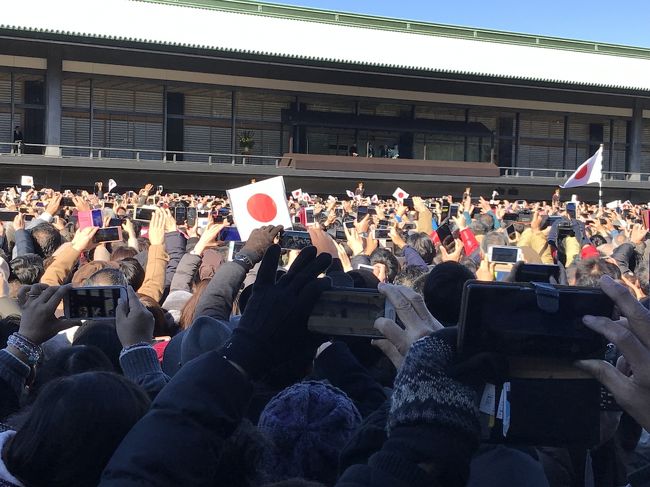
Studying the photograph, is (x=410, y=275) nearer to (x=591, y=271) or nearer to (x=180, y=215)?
(x=591, y=271)

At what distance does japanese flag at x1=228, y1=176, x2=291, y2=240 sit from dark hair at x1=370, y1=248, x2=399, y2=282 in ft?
2.82

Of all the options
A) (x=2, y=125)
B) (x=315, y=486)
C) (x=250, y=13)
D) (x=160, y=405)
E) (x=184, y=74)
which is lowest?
(x=315, y=486)

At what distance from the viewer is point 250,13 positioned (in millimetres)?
30719

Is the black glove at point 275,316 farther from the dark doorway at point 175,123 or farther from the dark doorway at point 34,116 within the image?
the dark doorway at point 175,123

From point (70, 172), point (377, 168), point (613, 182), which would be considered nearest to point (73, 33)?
point (70, 172)

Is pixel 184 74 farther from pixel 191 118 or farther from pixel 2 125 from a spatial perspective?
pixel 2 125

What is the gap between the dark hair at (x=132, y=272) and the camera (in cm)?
526

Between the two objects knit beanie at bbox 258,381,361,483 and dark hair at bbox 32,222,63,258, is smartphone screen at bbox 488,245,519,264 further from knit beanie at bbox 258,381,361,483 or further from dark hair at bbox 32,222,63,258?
dark hair at bbox 32,222,63,258

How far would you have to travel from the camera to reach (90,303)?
2.71 m

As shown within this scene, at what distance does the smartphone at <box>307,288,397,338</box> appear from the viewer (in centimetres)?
186

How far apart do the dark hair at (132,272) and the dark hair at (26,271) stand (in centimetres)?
58

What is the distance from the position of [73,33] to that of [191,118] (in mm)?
6860

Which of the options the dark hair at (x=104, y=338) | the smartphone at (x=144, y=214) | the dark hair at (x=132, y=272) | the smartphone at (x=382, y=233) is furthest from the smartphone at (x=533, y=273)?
the smartphone at (x=144, y=214)

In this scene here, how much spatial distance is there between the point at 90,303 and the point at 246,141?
30.6m
